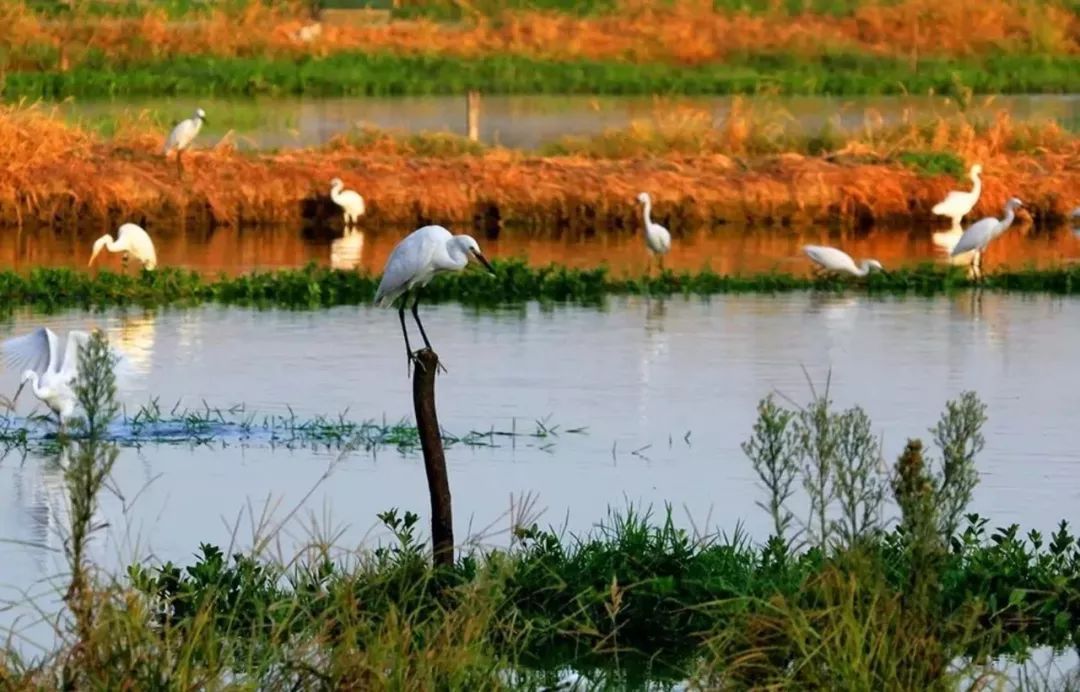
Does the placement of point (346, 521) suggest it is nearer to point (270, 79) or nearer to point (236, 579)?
point (236, 579)

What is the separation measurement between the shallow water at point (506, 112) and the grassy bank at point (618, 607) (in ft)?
82.1

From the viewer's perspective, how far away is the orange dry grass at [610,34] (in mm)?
47594

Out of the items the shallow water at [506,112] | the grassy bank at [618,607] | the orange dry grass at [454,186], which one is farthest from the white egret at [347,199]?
the grassy bank at [618,607]

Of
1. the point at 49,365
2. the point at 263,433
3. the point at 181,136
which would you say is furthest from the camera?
the point at 181,136

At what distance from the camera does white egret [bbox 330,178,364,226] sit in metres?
25.7

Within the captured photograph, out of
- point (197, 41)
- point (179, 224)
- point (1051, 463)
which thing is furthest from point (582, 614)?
point (197, 41)

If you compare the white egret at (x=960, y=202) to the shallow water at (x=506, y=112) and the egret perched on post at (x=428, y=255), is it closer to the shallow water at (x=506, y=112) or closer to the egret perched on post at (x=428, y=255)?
the shallow water at (x=506, y=112)

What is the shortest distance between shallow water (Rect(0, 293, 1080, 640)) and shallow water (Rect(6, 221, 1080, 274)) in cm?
305

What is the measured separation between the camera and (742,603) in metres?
8.17

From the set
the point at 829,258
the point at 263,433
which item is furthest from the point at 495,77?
the point at 263,433

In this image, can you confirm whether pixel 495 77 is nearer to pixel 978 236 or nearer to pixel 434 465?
pixel 978 236

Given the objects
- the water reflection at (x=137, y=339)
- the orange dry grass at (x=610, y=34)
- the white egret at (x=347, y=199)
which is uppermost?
the orange dry grass at (x=610, y=34)

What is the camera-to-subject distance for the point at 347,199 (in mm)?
25688

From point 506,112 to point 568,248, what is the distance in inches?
758
